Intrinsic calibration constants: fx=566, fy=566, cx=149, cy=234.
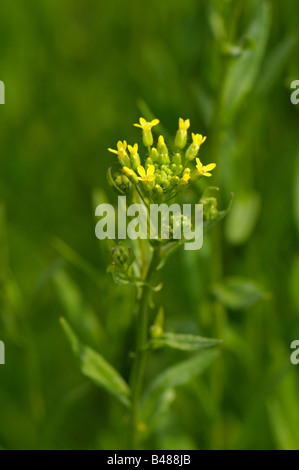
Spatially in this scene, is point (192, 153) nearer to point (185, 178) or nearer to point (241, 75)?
point (185, 178)

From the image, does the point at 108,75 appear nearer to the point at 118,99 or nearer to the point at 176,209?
the point at 118,99

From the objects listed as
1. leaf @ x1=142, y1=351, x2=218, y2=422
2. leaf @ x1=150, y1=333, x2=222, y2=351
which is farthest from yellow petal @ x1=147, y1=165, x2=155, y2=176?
leaf @ x1=142, y1=351, x2=218, y2=422

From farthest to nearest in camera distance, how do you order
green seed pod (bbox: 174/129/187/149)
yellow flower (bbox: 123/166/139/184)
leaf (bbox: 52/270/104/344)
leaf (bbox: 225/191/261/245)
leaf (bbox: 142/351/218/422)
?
leaf (bbox: 225/191/261/245) < leaf (bbox: 52/270/104/344) < leaf (bbox: 142/351/218/422) < green seed pod (bbox: 174/129/187/149) < yellow flower (bbox: 123/166/139/184)

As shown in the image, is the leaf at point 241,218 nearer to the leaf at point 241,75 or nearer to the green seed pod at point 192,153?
the leaf at point 241,75

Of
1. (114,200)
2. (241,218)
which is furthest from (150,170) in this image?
(114,200)

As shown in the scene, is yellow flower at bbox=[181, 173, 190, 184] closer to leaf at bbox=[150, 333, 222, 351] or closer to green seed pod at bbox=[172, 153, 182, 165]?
green seed pod at bbox=[172, 153, 182, 165]

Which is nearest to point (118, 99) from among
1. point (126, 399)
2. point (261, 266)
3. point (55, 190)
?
point (55, 190)
